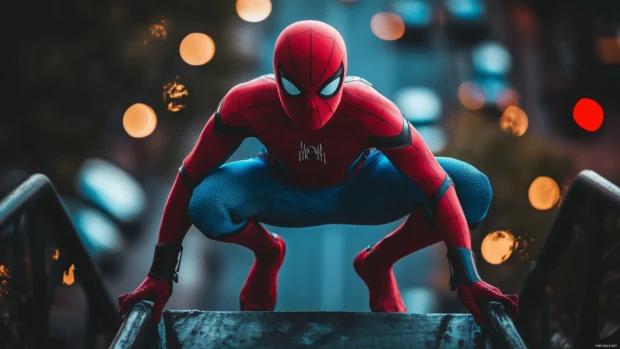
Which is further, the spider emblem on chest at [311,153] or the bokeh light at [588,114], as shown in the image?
the bokeh light at [588,114]

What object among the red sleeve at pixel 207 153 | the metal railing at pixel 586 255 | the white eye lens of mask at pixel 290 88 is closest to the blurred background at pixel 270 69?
the red sleeve at pixel 207 153

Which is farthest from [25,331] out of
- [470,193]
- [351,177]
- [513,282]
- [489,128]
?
[489,128]

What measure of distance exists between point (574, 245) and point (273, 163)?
4.21 ft

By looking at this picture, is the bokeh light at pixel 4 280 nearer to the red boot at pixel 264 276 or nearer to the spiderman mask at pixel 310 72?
the red boot at pixel 264 276

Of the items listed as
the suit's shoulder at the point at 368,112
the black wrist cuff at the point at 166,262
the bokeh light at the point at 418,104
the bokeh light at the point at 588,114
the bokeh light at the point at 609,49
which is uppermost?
Answer: the suit's shoulder at the point at 368,112

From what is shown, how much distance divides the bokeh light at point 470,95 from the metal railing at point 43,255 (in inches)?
550

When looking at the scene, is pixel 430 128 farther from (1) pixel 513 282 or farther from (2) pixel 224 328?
(2) pixel 224 328

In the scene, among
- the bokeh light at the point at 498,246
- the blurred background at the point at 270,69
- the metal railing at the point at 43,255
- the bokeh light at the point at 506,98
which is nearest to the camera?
the metal railing at the point at 43,255

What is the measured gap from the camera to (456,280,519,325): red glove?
3.34 m

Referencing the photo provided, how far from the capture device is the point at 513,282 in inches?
277

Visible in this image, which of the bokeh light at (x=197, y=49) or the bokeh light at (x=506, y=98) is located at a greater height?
the bokeh light at (x=197, y=49)

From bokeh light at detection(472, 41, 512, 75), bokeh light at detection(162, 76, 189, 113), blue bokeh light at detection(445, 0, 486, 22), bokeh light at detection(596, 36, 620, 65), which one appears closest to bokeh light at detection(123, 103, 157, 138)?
bokeh light at detection(162, 76, 189, 113)

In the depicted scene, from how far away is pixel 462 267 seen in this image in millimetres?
3518

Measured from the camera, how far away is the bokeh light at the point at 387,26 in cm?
2408
